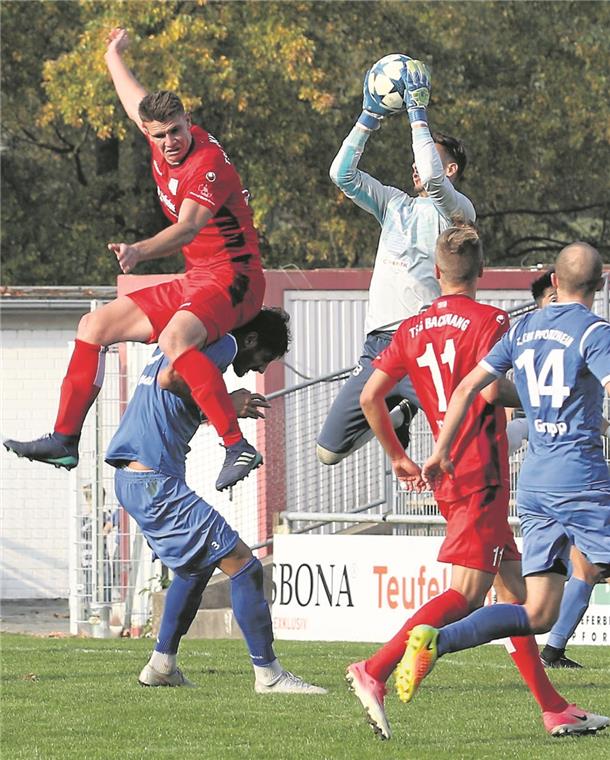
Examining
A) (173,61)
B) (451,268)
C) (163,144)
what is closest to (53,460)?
(163,144)

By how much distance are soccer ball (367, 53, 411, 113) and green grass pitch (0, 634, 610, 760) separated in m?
3.27

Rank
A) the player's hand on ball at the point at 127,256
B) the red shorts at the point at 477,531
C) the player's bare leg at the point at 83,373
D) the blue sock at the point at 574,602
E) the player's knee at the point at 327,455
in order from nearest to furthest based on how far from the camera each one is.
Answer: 1. the red shorts at the point at 477,531
2. the player's hand on ball at the point at 127,256
3. the player's bare leg at the point at 83,373
4. the player's knee at the point at 327,455
5. the blue sock at the point at 574,602

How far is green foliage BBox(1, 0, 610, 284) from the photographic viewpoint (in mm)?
23250

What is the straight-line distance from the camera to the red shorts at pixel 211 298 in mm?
8406

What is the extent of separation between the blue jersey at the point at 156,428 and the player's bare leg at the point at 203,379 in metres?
0.14

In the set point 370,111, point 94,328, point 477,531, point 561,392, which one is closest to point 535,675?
point 477,531

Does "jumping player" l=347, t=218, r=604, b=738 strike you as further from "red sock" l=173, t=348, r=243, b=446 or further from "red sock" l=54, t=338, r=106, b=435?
"red sock" l=54, t=338, r=106, b=435

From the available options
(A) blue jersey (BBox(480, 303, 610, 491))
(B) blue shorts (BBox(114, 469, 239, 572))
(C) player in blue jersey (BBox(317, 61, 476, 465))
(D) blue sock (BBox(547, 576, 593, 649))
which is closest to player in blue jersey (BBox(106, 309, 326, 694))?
(B) blue shorts (BBox(114, 469, 239, 572))

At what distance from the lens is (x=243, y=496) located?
17828 mm

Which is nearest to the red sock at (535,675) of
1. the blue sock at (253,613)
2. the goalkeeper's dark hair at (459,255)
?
the goalkeeper's dark hair at (459,255)

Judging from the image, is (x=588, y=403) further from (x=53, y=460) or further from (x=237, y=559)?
(x=53, y=460)

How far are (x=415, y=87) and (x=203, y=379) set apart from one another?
207 centimetres

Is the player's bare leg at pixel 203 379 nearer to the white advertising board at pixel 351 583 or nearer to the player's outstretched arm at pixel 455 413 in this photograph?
the player's outstretched arm at pixel 455 413

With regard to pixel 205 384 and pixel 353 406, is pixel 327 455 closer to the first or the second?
pixel 353 406
